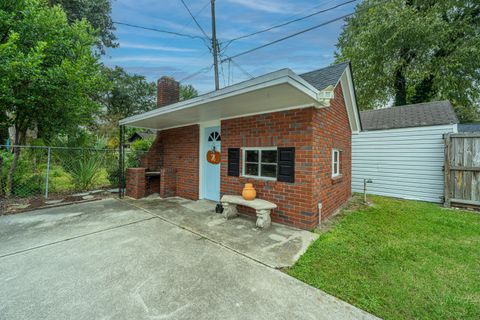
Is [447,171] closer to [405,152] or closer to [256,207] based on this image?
[405,152]

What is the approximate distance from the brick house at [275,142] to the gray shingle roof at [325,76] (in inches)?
0.9

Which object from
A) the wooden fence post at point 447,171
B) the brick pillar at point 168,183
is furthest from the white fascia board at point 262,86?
the wooden fence post at point 447,171

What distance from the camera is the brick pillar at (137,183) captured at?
6.29 meters

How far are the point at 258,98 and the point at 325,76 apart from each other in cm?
228

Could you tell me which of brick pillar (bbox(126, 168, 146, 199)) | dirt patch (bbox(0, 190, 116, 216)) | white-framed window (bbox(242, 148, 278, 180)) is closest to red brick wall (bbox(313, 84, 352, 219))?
white-framed window (bbox(242, 148, 278, 180))

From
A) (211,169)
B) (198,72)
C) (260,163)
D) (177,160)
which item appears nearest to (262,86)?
(260,163)

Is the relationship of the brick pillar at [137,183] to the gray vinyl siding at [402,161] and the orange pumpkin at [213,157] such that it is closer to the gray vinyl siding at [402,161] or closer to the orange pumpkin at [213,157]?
the orange pumpkin at [213,157]

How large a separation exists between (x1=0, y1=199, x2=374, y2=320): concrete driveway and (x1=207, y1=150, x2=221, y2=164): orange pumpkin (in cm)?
255

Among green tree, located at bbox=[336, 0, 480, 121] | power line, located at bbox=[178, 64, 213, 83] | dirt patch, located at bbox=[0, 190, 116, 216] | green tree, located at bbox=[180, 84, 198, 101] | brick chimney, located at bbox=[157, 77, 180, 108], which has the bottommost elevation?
dirt patch, located at bbox=[0, 190, 116, 216]

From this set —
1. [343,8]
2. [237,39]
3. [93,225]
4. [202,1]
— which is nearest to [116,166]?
[93,225]

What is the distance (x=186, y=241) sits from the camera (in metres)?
3.34

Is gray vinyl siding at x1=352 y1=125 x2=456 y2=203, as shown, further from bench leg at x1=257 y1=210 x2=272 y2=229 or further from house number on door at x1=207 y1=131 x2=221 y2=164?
bench leg at x1=257 y1=210 x2=272 y2=229

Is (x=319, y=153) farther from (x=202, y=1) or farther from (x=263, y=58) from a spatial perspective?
(x=202, y=1)

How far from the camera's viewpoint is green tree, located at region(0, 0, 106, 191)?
15.6 feet
